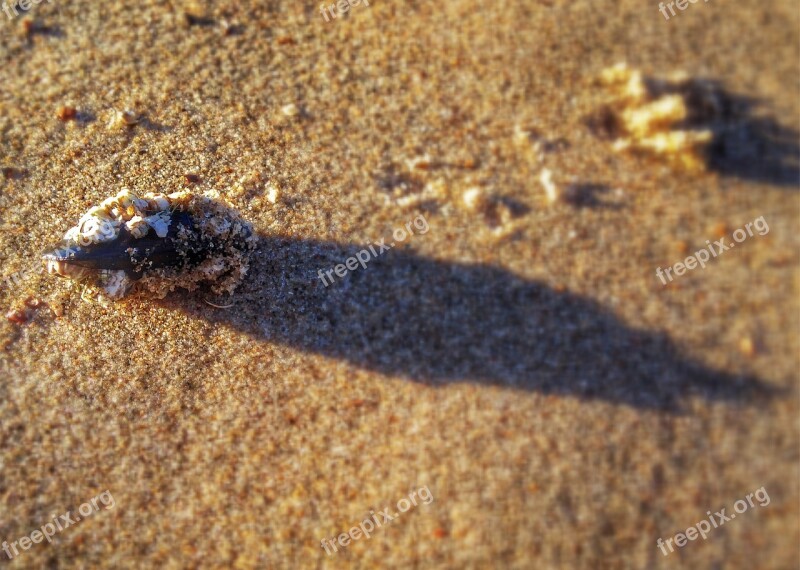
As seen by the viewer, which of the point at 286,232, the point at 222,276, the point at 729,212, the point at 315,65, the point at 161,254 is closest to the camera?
the point at 161,254

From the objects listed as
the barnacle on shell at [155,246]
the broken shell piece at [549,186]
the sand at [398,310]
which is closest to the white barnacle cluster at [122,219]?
the barnacle on shell at [155,246]

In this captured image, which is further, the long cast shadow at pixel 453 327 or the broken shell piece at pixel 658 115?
the broken shell piece at pixel 658 115

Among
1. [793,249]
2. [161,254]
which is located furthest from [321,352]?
[793,249]

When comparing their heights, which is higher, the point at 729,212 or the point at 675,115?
the point at 675,115

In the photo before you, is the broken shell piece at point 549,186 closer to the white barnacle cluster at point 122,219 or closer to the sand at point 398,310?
the sand at point 398,310

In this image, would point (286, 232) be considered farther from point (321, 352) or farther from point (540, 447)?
point (540, 447)

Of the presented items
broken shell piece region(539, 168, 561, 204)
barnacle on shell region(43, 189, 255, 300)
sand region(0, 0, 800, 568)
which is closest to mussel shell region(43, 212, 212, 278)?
barnacle on shell region(43, 189, 255, 300)
